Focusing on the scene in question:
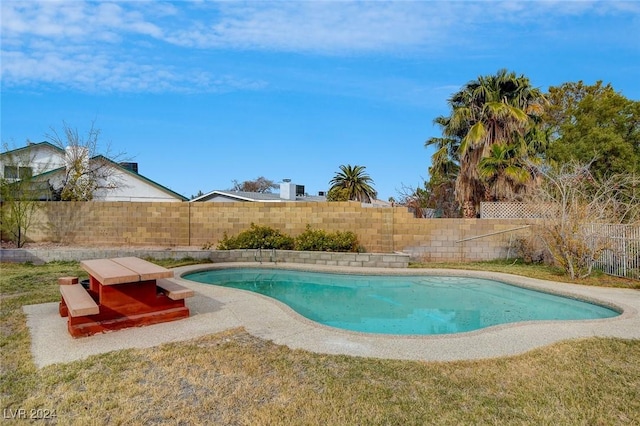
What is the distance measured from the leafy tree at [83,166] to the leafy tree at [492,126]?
17.1 metres

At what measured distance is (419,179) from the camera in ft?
72.8

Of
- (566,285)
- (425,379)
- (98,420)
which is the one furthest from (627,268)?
(98,420)

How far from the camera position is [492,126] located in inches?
627

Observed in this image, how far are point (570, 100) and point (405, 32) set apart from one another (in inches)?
854

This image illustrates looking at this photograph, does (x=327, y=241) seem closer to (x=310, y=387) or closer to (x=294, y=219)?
(x=294, y=219)

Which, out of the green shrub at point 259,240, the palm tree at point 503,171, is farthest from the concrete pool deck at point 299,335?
the palm tree at point 503,171

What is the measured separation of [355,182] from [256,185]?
49.7ft

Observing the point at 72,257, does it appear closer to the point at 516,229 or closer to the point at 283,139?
the point at 516,229

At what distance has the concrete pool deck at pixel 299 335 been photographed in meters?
4.34

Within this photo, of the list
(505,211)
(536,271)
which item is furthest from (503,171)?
(536,271)

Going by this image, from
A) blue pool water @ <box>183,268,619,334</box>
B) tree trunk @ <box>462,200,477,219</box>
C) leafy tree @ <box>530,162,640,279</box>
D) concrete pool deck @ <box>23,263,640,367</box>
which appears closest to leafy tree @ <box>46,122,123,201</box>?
blue pool water @ <box>183,268,619,334</box>

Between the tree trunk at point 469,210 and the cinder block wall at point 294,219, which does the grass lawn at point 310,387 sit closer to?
the cinder block wall at point 294,219

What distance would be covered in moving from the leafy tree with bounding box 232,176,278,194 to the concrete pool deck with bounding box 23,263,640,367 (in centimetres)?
4014

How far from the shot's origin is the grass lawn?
9.61ft
